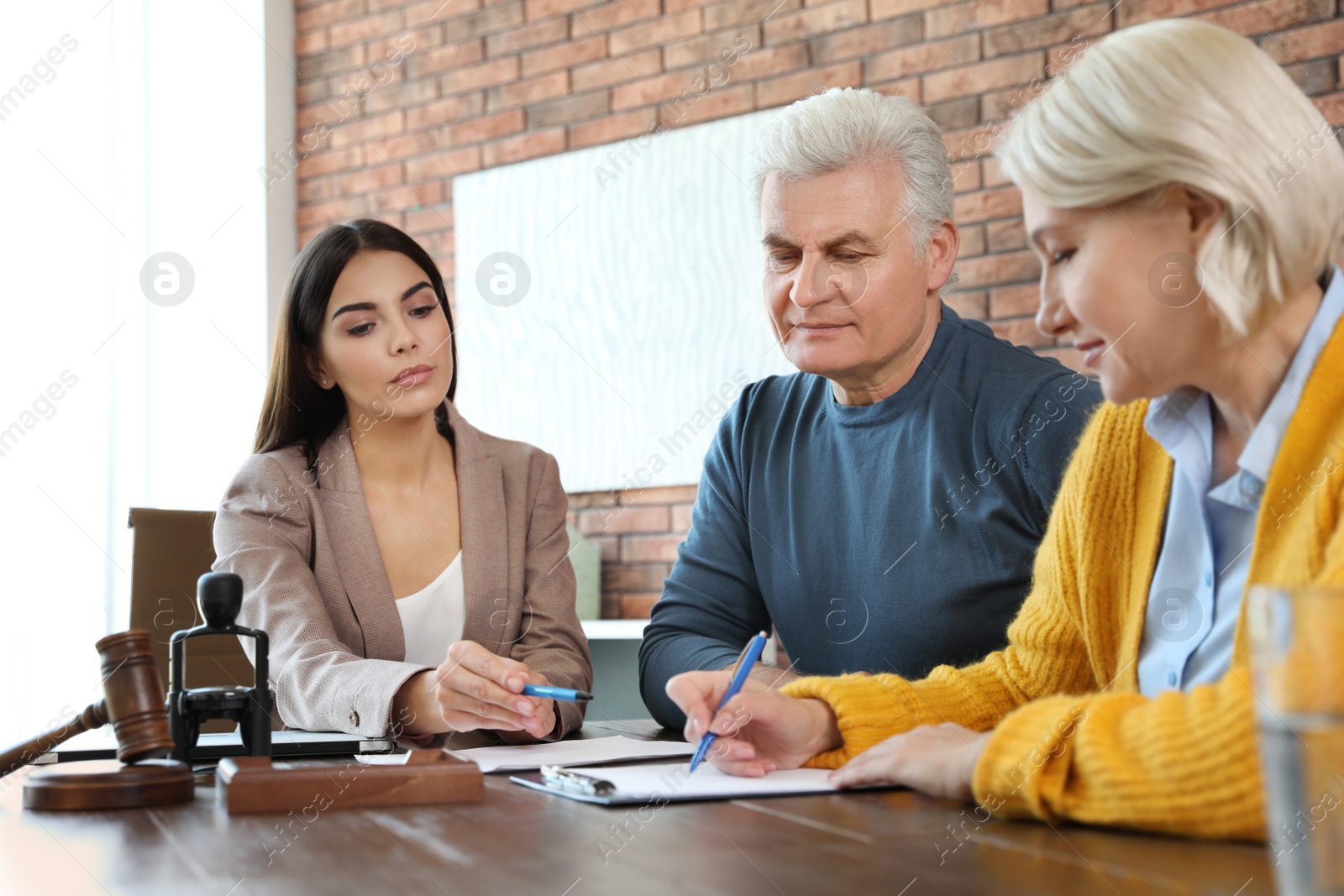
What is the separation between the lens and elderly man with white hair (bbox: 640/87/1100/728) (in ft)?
5.33

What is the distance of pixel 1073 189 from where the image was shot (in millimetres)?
991

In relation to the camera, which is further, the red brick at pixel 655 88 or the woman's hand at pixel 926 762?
the red brick at pixel 655 88

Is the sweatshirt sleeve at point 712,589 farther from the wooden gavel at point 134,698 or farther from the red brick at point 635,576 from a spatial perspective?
the red brick at point 635,576

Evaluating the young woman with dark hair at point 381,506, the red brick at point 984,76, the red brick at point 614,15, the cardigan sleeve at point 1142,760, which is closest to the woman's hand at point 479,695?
the young woman with dark hair at point 381,506

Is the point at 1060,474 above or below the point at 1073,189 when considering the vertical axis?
below

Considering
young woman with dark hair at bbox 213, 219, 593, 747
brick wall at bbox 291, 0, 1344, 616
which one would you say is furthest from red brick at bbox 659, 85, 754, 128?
young woman with dark hair at bbox 213, 219, 593, 747

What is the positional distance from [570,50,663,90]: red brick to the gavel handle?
120 inches

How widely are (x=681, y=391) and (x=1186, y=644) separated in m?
2.73

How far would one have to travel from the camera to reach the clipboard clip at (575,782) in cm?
98

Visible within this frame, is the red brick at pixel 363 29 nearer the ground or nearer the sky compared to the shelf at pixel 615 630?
nearer the sky

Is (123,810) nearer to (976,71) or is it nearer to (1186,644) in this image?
(1186,644)

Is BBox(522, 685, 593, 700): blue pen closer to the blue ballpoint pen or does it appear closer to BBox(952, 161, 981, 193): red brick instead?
the blue ballpoint pen

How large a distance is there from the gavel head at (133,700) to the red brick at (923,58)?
2.84 metres

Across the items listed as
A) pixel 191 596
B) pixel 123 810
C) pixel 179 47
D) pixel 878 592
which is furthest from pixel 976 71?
pixel 123 810
